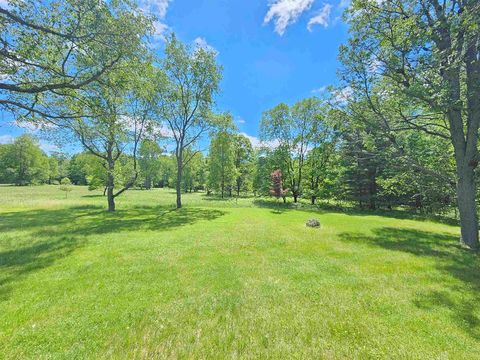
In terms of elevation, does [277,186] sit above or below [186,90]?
below

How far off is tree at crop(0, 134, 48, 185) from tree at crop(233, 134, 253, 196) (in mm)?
52854

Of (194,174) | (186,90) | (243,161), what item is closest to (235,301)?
(186,90)

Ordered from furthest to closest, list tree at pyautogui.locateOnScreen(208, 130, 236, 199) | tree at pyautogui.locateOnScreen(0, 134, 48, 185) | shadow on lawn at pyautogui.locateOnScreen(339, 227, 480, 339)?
tree at pyautogui.locateOnScreen(0, 134, 48, 185)
tree at pyautogui.locateOnScreen(208, 130, 236, 199)
shadow on lawn at pyautogui.locateOnScreen(339, 227, 480, 339)

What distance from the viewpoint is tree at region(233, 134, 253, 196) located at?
46.8 meters

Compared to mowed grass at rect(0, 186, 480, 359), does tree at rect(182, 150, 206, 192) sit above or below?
above

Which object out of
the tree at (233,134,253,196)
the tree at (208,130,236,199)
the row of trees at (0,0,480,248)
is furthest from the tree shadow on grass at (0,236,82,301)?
the tree at (233,134,253,196)

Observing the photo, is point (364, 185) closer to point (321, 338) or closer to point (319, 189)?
point (319, 189)

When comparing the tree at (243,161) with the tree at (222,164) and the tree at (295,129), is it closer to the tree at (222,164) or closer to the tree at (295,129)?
the tree at (222,164)

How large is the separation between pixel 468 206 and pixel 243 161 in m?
41.3

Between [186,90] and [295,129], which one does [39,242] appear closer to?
[186,90]

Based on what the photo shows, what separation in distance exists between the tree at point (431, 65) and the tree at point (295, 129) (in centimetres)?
1703

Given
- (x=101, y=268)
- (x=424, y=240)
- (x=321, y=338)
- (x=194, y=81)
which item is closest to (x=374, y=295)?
(x=321, y=338)

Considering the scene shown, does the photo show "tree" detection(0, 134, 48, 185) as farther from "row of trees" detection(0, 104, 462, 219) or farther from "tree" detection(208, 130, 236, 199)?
"tree" detection(208, 130, 236, 199)

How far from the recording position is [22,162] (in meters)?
57.5
